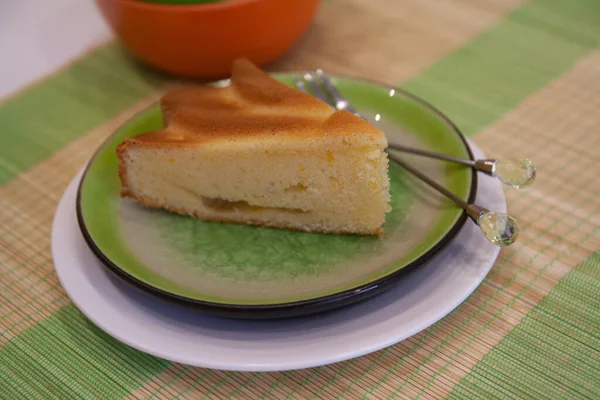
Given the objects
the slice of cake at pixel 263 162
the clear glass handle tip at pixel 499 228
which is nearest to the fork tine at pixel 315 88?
the slice of cake at pixel 263 162

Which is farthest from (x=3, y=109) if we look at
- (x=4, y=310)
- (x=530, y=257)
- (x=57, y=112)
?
(x=530, y=257)

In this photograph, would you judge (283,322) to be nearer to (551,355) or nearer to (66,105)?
(551,355)

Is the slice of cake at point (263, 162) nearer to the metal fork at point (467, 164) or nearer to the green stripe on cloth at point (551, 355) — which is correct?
the metal fork at point (467, 164)

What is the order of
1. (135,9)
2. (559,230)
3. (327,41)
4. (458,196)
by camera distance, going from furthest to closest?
1. (327,41)
2. (135,9)
3. (559,230)
4. (458,196)

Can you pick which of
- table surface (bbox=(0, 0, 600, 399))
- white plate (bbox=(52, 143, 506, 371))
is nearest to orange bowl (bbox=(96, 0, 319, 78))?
table surface (bbox=(0, 0, 600, 399))

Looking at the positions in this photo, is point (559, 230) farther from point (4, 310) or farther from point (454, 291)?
point (4, 310)

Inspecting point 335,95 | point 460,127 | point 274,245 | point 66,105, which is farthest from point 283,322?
point 66,105

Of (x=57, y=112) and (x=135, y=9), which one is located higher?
(x=135, y=9)
